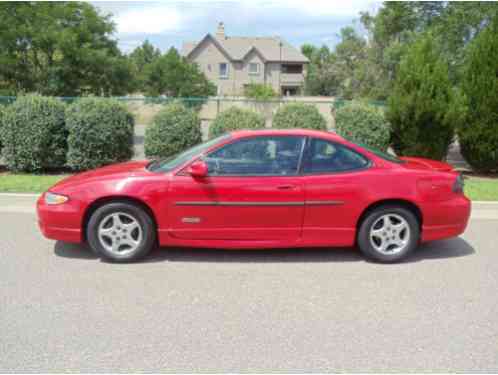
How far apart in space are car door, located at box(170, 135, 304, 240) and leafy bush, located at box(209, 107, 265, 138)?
5.43 metres

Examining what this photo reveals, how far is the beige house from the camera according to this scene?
192 feet

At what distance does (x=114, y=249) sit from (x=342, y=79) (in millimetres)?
58307

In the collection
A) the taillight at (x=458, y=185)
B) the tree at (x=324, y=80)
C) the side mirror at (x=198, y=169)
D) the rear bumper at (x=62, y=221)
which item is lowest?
the rear bumper at (x=62, y=221)

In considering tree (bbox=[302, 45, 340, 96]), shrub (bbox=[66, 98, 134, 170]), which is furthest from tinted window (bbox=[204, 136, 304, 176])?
tree (bbox=[302, 45, 340, 96])

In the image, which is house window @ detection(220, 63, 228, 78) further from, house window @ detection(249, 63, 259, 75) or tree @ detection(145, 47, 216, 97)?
tree @ detection(145, 47, 216, 97)

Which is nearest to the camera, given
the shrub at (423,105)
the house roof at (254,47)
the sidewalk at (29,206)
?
the sidewalk at (29,206)

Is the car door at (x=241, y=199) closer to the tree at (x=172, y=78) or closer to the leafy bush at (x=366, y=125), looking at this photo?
the leafy bush at (x=366, y=125)

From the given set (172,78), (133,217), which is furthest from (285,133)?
(172,78)

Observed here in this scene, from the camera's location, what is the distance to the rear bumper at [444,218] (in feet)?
17.5

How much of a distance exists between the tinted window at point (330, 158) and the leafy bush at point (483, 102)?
664 cm

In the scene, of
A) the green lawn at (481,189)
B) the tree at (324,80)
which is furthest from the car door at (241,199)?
the tree at (324,80)

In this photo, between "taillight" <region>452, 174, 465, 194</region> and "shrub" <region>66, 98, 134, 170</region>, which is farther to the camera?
"shrub" <region>66, 98, 134, 170</region>

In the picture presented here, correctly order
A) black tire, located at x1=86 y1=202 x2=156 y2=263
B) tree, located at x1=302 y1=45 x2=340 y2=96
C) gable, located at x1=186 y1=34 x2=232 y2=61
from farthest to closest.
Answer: tree, located at x1=302 y1=45 x2=340 y2=96 → gable, located at x1=186 y1=34 x2=232 y2=61 → black tire, located at x1=86 y1=202 x2=156 y2=263

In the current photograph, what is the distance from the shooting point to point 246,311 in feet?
13.2
